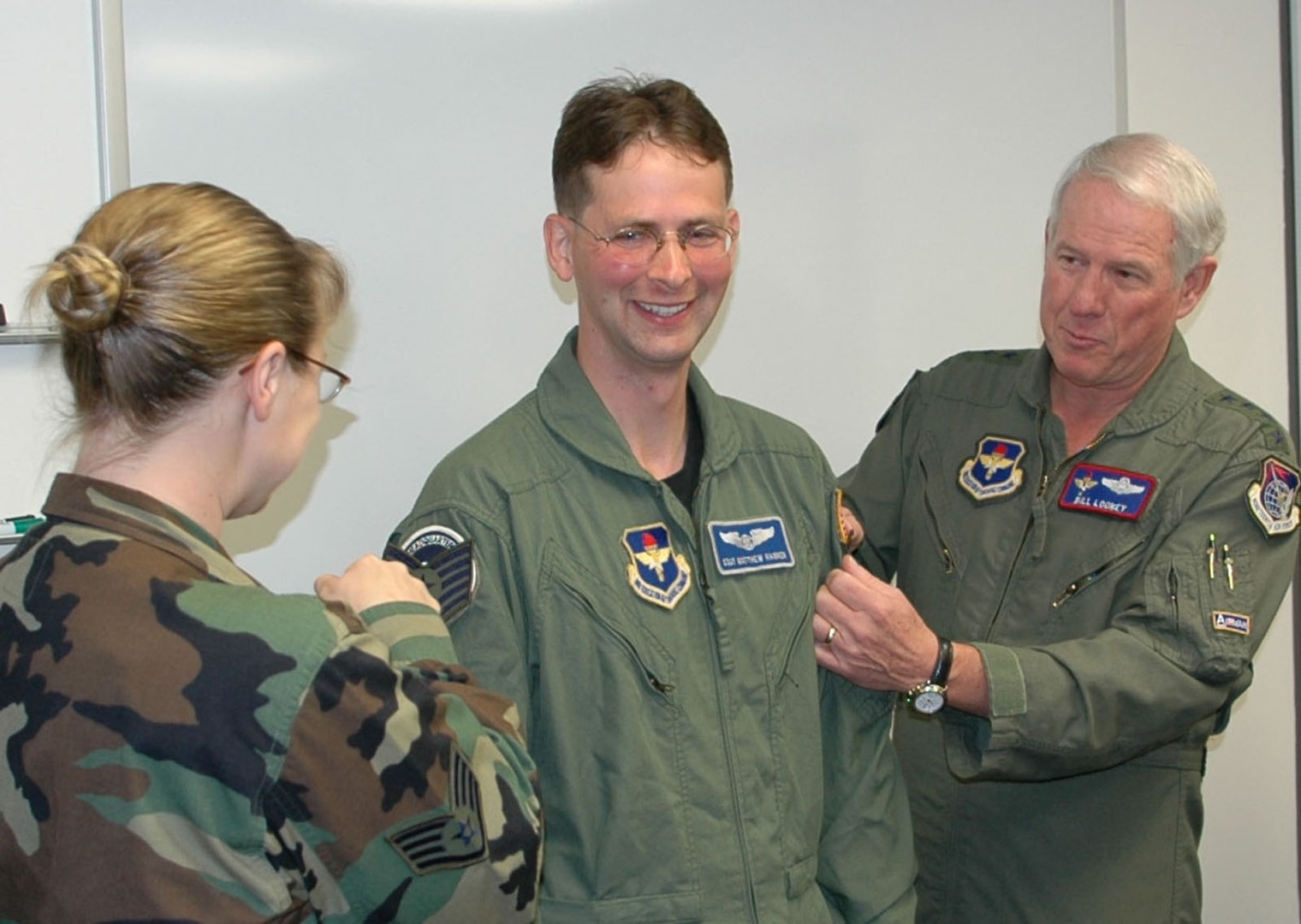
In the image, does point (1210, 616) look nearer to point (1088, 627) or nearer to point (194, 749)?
point (1088, 627)

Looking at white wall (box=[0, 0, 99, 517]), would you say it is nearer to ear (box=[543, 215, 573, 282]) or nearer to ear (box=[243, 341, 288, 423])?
ear (box=[543, 215, 573, 282])

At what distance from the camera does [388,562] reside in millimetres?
1281

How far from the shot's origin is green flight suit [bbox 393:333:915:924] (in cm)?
153

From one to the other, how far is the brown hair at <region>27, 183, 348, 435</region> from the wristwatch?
1080 millimetres

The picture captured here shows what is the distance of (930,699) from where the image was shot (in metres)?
1.84

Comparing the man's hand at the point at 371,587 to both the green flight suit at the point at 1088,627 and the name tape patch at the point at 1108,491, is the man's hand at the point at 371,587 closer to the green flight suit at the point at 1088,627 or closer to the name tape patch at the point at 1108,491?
the green flight suit at the point at 1088,627

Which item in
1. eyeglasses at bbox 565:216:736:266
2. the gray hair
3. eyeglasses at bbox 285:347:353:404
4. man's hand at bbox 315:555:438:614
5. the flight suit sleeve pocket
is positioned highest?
the gray hair

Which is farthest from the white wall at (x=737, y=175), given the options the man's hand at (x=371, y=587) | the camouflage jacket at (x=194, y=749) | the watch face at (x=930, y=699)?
the camouflage jacket at (x=194, y=749)

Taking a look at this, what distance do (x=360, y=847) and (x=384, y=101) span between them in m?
1.34

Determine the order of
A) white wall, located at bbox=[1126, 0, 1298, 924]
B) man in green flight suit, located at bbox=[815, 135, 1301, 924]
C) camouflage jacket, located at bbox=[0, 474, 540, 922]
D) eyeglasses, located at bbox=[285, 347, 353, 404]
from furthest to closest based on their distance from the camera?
white wall, located at bbox=[1126, 0, 1298, 924], man in green flight suit, located at bbox=[815, 135, 1301, 924], eyeglasses, located at bbox=[285, 347, 353, 404], camouflage jacket, located at bbox=[0, 474, 540, 922]

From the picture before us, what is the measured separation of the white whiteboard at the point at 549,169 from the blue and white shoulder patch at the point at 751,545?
0.63 meters

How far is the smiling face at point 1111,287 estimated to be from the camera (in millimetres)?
2006

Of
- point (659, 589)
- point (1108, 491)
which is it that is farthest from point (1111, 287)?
point (659, 589)

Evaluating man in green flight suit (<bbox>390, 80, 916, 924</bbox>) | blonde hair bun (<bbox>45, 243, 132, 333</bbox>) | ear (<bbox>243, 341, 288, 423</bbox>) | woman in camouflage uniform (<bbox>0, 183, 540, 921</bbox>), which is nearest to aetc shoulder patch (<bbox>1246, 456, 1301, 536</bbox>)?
man in green flight suit (<bbox>390, 80, 916, 924</bbox>)
